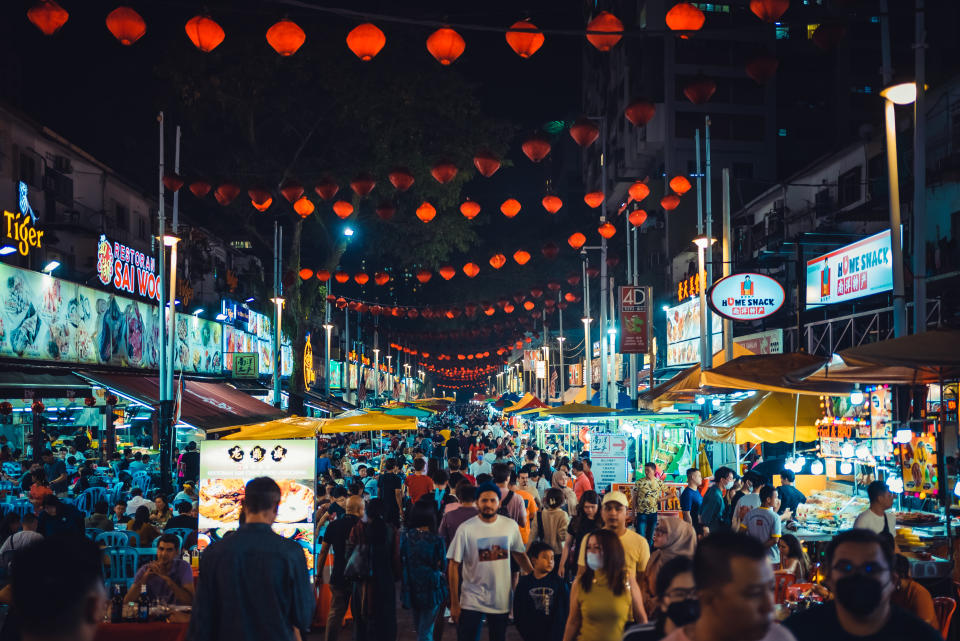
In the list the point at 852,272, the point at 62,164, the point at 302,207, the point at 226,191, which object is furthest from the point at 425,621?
the point at 62,164

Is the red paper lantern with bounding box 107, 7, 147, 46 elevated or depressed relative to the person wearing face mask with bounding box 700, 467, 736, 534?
elevated

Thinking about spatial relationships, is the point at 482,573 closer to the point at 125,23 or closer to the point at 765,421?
the point at 125,23

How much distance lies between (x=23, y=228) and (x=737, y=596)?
20.3 meters

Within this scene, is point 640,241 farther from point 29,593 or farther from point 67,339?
point 29,593

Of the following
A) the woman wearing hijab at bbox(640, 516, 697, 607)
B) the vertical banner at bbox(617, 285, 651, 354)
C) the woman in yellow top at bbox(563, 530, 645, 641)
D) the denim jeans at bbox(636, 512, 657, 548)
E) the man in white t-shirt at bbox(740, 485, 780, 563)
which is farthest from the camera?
the vertical banner at bbox(617, 285, 651, 354)

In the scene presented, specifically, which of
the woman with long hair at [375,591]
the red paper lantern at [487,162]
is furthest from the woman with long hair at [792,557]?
the red paper lantern at [487,162]

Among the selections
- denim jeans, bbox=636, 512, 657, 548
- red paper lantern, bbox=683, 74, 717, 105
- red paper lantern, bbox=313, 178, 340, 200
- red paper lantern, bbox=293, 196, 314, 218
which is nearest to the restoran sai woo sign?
denim jeans, bbox=636, 512, 657, 548

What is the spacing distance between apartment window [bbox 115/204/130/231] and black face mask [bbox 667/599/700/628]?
27957 mm

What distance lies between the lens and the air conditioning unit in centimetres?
2484

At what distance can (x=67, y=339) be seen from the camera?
21969mm

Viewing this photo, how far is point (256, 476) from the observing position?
398 inches

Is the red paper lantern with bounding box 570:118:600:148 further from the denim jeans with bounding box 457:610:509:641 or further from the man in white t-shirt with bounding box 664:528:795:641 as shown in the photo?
the man in white t-shirt with bounding box 664:528:795:641

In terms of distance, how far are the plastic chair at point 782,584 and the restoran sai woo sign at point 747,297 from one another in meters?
8.34

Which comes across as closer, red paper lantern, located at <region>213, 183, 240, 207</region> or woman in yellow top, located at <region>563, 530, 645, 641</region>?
woman in yellow top, located at <region>563, 530, 645, 641</region>
